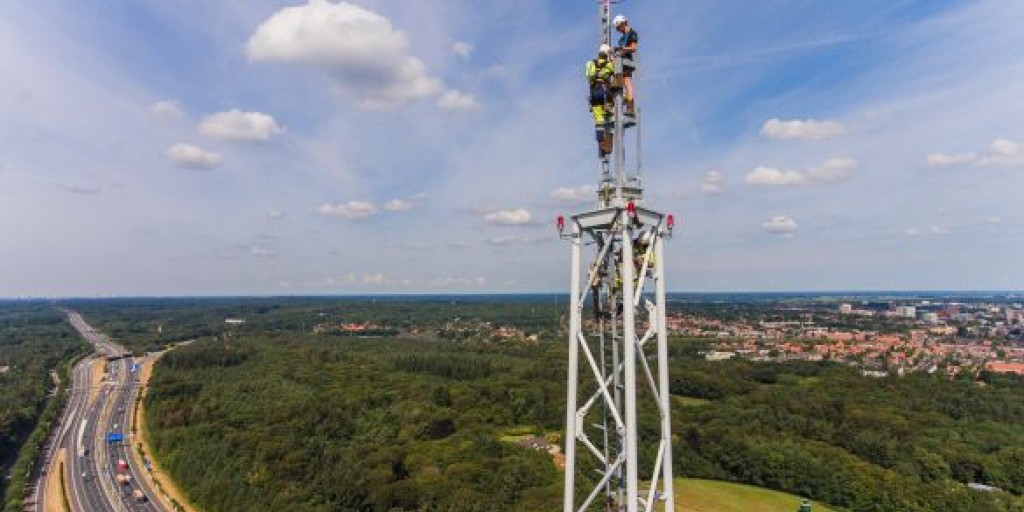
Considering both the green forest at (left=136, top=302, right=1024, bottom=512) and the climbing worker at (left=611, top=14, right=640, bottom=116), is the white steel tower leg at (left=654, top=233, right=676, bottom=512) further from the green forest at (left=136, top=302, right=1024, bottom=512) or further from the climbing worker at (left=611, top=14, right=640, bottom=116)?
the green forest at (left=136, top=302, right=1024, bottom=512)

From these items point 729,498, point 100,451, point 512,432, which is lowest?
point 729,498

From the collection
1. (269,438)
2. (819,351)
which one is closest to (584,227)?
(269,438)

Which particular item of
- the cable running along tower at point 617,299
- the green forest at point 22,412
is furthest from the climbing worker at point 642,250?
the green forest at point 22,412

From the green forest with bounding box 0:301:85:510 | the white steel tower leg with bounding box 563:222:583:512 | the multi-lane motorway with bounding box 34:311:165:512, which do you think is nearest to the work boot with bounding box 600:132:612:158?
the white steel tower leg with bounding box 563:222:583:512

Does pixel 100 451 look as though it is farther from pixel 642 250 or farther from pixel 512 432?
pixel 642 250

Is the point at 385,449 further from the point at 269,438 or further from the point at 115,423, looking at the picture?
the point at 115,423

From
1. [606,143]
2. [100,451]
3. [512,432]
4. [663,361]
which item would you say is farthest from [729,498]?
[100,451]
